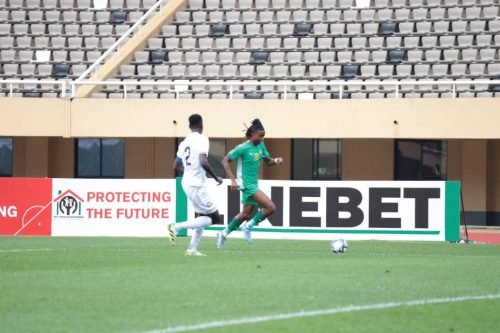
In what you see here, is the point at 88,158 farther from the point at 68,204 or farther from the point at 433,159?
the point at 68,204

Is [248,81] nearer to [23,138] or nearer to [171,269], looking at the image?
[23,138]

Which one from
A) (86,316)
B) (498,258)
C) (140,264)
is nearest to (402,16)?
(498,258)

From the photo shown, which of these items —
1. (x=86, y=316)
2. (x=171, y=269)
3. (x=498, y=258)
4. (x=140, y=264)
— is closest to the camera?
(x=86, y=316)

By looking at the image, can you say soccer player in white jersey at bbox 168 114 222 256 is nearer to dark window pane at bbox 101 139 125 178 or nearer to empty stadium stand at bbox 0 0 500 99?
empty stadium stand at bbox 0 0 500 99

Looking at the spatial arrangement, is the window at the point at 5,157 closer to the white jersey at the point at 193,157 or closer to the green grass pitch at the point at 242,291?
the green grass pitch at the point at 242,291

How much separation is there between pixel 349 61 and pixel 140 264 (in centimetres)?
2021

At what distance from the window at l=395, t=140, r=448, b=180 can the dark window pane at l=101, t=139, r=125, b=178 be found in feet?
27.0

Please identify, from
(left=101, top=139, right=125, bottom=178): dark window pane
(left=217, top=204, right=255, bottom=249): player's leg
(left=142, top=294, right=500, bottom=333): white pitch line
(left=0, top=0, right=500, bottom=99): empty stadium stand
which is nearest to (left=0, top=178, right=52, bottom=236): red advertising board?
(left=0, top=0, right=500, bottom=99): empty stadium stand

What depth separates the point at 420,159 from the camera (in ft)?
126

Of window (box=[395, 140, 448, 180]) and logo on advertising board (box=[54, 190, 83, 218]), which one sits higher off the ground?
window (box=[395, 140, 448, 180])

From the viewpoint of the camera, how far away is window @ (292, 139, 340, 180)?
38750 millimetres

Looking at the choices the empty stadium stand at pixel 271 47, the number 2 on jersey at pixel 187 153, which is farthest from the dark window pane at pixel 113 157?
the number 2 on jersey at pixel 187 153

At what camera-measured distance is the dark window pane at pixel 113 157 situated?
3966cm

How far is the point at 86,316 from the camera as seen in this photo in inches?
444
